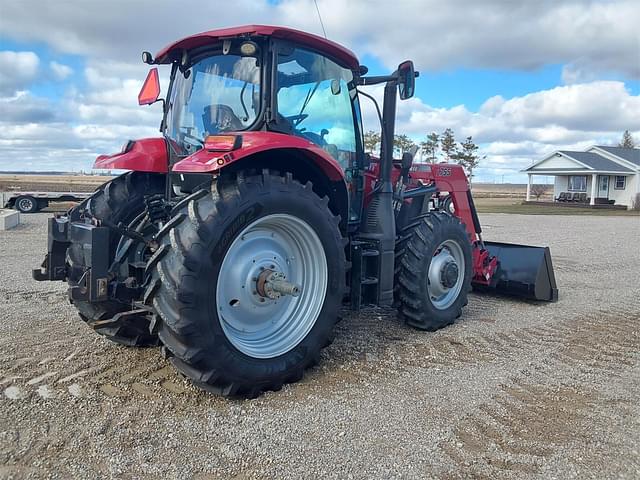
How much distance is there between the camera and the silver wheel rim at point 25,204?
1731 cm

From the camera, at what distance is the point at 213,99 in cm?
430

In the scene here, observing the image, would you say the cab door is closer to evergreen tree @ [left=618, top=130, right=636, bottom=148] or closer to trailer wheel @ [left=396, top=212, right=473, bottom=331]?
trailer wheel @ [left=396, top=212, right=473, bottom=331]

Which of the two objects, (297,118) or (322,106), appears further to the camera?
(322,106)

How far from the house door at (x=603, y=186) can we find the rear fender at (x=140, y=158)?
3769 centimetres

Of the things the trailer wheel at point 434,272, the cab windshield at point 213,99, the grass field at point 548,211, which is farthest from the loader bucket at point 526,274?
the grass field at point 548,211

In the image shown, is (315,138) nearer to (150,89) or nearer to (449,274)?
(150,89)

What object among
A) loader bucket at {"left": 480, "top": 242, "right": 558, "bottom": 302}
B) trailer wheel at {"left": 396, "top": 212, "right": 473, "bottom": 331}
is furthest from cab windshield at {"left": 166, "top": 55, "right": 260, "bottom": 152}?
loader bucket at {"left": 480, "top": 242, "right": 558, "bottom": 302}

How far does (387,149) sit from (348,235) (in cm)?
85

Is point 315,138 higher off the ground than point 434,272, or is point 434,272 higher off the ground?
point 315,138

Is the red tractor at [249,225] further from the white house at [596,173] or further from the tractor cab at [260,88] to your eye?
the white house at [596,173]

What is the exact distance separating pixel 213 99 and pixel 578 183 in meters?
39.1

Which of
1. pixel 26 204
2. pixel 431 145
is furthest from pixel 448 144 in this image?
pixel 26 204

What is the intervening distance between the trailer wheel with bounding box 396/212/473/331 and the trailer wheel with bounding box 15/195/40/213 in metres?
15.4

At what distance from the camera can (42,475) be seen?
2.70 m
